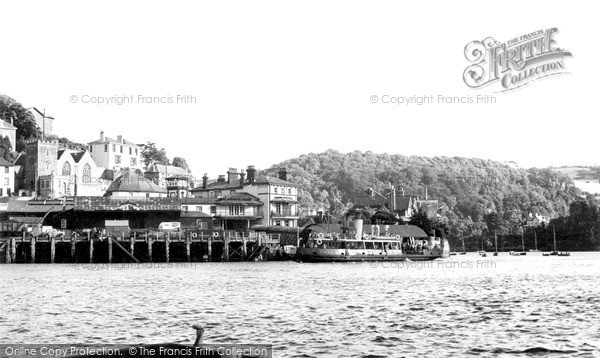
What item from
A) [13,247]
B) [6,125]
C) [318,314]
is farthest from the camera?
[6,125]

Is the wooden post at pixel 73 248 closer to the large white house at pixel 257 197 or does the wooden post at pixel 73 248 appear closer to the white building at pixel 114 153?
the large white house at pixel 257 197

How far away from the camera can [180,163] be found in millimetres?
194500

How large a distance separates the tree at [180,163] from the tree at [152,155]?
3.10 metres

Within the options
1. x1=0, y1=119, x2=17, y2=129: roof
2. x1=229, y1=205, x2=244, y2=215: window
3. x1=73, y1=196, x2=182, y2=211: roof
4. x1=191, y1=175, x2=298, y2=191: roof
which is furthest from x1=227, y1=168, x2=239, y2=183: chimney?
x1=0, y1=119, x2=17, y2=129: roof

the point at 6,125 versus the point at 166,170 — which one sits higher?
the point at 6,125

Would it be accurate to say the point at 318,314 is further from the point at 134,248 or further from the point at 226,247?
the point at 134,248

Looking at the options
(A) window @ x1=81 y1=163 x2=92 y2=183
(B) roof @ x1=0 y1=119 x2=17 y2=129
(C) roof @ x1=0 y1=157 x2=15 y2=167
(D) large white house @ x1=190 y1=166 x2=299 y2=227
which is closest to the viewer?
(D) large white house @ x1=190 y1=166 x2=299 y2=227

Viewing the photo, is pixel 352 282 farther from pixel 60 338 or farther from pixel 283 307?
pixel 60 338

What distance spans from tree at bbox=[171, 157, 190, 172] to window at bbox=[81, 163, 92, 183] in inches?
1783

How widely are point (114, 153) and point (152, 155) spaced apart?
2233 centimetres

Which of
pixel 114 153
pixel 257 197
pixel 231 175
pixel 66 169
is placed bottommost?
pixel 257 197

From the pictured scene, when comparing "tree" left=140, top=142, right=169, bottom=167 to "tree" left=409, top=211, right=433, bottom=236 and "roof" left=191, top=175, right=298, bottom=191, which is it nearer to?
"roof" left=191, top=175, right=298, bottom=191

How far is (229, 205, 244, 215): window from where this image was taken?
122m

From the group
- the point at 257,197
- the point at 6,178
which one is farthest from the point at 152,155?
the point at 257,197
